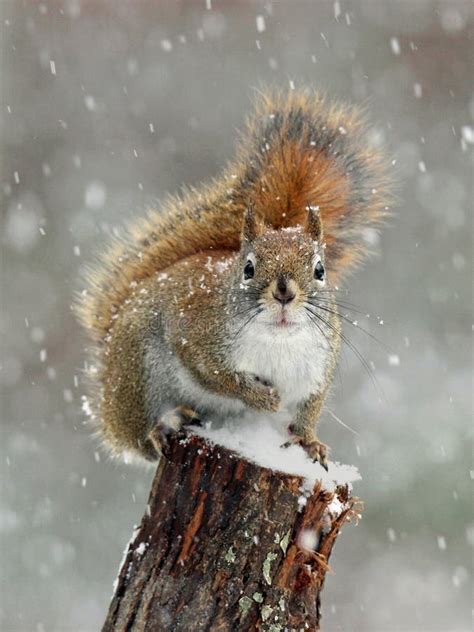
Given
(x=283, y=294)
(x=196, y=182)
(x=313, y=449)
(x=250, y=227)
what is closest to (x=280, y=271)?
(x=283, y=294)

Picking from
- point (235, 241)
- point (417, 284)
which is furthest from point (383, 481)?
point (235, 241)

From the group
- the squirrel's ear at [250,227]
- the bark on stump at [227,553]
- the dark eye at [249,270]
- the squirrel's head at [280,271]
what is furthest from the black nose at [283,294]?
the bark on stump at [227,553]

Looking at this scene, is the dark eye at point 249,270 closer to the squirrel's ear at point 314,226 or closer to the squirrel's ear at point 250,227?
the squirrel's ear at point 250,227

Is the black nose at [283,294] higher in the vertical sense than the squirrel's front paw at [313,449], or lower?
higher

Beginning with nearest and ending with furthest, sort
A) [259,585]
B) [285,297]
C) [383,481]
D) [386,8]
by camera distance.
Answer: [259,585] < [285,297] < [383,481] < [386,8]

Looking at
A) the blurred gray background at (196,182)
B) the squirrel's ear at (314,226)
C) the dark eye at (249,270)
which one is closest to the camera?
the dark eye at (249,270)

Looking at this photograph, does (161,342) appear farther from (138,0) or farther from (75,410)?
(138,0)

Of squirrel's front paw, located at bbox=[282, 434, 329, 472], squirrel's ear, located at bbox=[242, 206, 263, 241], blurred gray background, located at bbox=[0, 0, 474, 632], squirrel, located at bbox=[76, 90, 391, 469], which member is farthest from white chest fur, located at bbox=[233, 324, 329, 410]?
blurred gray background, located at bbox=[0, 0, 474, 632]
